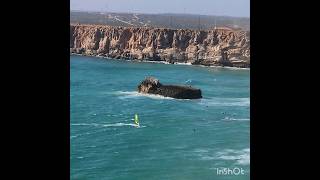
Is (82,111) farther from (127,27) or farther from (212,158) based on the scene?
(212,158)

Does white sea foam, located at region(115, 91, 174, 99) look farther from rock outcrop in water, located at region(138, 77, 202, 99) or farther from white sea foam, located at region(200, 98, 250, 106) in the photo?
white sea foam, located at region(200, 98, 250, 106)

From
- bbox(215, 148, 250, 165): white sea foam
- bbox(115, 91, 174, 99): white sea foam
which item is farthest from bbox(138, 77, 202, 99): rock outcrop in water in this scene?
bbox(215, 148, 250, 165): white sea foam

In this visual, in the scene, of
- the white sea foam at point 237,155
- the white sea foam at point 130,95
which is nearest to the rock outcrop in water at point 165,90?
the white sea foam at point 130,95

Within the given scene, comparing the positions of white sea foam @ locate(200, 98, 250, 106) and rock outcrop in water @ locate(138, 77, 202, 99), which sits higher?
rock outcrop in water @ locate(138, 77, 202, 99)

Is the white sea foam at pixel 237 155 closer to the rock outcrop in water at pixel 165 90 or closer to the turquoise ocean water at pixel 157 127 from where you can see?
the turquoise ocean water at pixel 157 127
